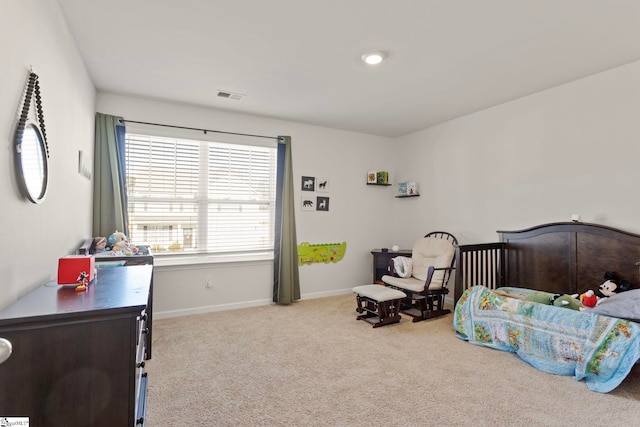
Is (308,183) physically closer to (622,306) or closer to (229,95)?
(229,95)

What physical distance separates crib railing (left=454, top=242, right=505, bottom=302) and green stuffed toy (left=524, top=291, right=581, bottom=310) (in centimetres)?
60

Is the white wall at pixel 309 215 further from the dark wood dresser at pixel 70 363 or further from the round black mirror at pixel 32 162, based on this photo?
the dark wood dresser at pixel 70 363

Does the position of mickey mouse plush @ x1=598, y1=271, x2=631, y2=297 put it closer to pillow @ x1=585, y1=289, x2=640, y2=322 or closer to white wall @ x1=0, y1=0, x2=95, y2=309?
pillow @ x1=585, y1=289, x2=640, y2=322

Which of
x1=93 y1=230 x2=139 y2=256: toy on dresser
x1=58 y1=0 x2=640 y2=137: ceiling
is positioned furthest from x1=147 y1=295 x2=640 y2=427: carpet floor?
x1=58 y1=0 x2=640 y2=137: ceiling

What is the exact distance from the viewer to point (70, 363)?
1.05 m

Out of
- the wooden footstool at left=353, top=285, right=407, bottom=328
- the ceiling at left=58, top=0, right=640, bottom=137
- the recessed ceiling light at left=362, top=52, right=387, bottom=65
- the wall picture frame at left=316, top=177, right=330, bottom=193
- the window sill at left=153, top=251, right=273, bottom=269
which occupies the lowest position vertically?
the wooden footstool at left=353, top=285, right=407, bottom=328

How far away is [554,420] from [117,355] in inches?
84.1

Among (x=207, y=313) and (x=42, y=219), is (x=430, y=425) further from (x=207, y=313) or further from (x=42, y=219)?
(x=207, y=313)

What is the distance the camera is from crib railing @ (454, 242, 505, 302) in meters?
3.27

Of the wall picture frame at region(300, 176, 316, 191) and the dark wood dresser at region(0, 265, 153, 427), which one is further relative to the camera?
the wall picture frame at region(300, 176, 316, 191)

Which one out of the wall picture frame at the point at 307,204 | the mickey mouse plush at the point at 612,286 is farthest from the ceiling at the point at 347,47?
the mickey mouse plush at the point at 612,286

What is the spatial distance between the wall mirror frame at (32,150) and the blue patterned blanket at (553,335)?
310 centimetres

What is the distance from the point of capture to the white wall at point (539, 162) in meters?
2.68

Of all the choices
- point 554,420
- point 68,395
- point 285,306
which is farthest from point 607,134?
point 68,395
